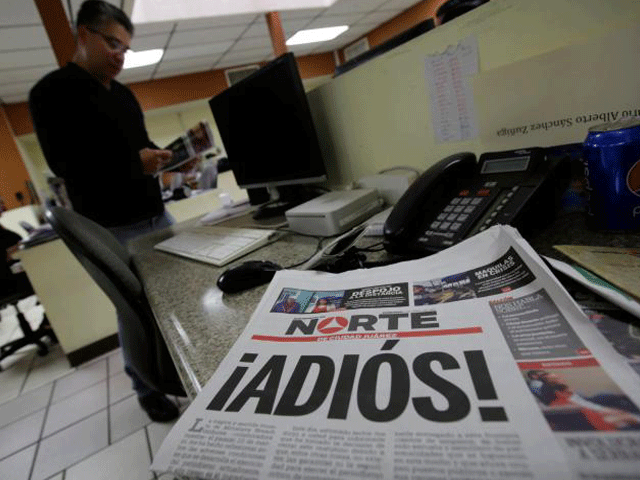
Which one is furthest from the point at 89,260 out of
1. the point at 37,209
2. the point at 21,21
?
the point at 37,209

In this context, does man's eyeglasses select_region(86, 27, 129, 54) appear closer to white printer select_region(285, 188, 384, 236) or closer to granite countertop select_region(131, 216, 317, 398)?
granite countertop select_region(131, 216, 317, 398)

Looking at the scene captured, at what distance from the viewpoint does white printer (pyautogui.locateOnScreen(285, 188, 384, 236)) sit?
86 cm

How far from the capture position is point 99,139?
5.27 ft

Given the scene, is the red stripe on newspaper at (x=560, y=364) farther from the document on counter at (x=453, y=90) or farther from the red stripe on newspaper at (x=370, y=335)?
the document on counter at (x=453, y=90)

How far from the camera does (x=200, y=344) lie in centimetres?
48

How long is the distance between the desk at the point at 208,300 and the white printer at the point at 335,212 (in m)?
0.04

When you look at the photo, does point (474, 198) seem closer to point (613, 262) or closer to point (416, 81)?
point (613, 262)

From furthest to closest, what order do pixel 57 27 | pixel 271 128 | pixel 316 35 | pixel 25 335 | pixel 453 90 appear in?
pixel 316 35 → pixel 25 335 → pixel 57 27 → pixel 271 128 → pixel 453 90

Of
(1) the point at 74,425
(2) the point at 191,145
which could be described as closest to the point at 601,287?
(2) the point at 191,145

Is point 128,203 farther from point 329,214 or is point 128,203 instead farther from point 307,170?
point 329,214

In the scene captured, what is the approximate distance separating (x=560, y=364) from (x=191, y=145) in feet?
4.84

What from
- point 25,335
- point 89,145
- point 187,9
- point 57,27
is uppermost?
point 187,9

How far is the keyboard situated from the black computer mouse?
22cm

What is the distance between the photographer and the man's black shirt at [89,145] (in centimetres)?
156
